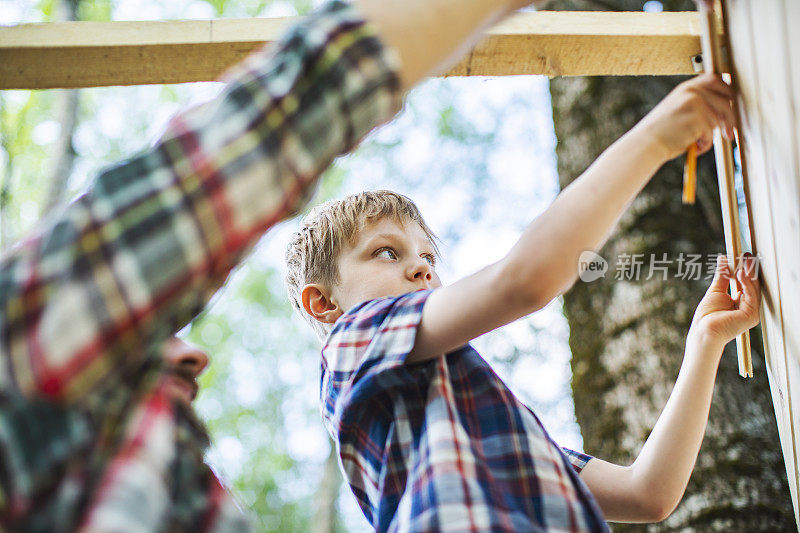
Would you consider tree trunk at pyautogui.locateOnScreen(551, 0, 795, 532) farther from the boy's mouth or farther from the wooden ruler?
the boy's mouth

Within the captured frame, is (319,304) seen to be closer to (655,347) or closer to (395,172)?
(655,347)

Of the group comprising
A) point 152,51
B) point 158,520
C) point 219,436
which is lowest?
point 219,436

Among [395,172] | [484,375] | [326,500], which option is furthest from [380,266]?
[395,172]

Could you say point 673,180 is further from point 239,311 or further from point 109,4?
point 239,311

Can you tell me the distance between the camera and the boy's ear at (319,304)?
1717mm

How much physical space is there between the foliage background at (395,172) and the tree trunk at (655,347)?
14.9 feet

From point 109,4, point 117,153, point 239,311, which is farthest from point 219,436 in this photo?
point 109,4

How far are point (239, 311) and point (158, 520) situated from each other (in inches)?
475

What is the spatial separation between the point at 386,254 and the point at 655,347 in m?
1.39

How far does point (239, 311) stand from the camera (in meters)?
12.5

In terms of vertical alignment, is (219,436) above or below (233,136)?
below

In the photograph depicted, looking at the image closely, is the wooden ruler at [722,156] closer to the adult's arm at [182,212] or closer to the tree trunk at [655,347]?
the adult's arm at [182,212]

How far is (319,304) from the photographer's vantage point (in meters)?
1.74

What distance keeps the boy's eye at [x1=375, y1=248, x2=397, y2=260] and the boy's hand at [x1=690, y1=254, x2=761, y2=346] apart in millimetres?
642
